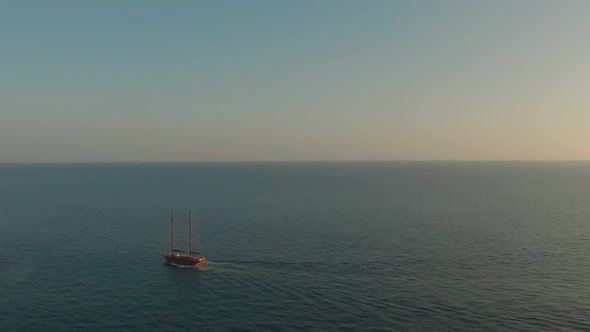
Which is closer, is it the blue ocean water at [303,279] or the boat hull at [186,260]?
the blue ocean water at [303,279]

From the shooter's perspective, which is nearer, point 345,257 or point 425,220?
point 345,257

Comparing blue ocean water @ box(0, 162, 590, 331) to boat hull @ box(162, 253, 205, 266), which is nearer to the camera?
blue ocean water @ box(0, 162, 590, 331)

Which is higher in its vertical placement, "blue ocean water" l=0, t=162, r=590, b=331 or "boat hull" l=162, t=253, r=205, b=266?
"boat hull" l=162, t=253, r=205, b=266

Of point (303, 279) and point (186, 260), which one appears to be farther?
point (186, 260)

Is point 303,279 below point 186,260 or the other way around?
below

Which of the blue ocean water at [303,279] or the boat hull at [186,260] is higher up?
the boat hull at [186,260]

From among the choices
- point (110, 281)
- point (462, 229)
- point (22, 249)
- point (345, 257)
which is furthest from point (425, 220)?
point (22, 249)

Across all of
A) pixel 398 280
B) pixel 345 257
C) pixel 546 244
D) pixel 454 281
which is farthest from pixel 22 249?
pixel 546 244

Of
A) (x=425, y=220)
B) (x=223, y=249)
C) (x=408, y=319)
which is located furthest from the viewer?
(x=425, y=220)

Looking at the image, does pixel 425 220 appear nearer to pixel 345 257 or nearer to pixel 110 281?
pixel 345 257

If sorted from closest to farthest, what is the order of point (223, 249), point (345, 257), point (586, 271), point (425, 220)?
point (586, 271) < point (345, 257) < point (223, 249) < point (425, 220)

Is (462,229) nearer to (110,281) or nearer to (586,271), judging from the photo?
(586,271)
